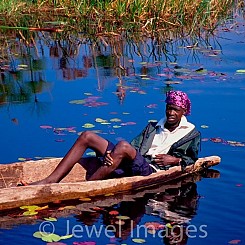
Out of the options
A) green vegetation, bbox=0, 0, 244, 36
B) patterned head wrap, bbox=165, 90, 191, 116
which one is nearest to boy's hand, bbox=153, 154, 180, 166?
patterned head wrap, bbox=165, 90, 191, 116

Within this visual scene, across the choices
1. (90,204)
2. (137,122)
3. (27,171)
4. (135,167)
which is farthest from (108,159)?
(137,122)

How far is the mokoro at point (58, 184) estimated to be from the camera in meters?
5.84

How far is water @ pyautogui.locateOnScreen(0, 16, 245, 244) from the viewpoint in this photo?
5691 mm

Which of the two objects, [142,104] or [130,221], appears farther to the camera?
[142,104]

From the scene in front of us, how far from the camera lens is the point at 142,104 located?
359 inches

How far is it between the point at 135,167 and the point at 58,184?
0.75m

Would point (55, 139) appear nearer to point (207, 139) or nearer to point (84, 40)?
point (207, 139)

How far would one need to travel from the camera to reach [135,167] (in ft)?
21.3

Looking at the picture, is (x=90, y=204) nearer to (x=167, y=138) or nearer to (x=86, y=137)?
(x=86, y=137)

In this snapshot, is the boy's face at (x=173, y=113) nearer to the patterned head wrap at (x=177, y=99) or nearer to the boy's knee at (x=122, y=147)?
the patterned head wrap at (x=177, y=99)

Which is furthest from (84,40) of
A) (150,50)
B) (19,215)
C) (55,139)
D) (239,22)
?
(19,215)

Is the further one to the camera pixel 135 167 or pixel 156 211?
pixel 135 167

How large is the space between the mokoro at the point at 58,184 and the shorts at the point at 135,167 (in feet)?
0.20

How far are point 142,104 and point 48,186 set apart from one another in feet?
10.9
